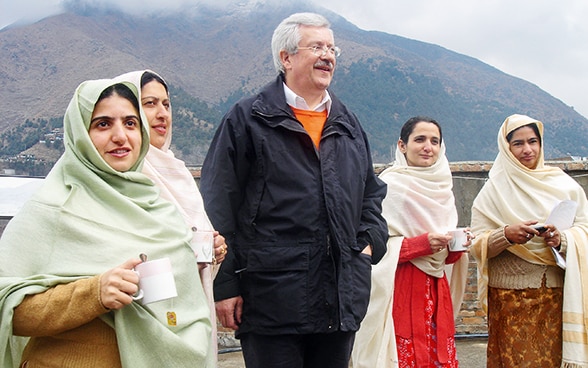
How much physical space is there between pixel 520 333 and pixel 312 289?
188 centimetres

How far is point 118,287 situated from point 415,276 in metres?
2.50

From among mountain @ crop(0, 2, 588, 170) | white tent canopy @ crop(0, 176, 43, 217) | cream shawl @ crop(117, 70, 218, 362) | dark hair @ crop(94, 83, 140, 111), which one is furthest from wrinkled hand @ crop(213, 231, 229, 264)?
mountain @ crop(0, 2, 588, 170)

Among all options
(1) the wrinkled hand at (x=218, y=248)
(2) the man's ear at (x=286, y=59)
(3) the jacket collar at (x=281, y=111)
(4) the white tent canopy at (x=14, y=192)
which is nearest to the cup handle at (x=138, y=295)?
(1) the wrinkled hand at (x=218, y=248)

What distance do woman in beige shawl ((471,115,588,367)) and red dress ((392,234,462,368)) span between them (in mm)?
359

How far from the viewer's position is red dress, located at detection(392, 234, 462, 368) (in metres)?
3.83

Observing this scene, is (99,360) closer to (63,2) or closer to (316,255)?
(316,255)

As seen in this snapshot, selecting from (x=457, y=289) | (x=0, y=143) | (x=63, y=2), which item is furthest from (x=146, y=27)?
(x=457, y=289)

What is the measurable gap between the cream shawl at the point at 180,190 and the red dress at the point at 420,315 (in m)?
1.59

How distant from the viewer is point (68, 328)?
1.82 meters

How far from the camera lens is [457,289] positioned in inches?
171

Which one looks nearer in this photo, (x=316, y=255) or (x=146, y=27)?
(x=316, y=255)

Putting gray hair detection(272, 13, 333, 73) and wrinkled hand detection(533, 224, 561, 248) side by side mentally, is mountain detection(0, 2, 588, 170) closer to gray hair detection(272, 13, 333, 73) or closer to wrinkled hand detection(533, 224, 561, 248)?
wrinkled hand detection(533, 224, 561, 248)

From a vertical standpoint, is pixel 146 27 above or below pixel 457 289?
above

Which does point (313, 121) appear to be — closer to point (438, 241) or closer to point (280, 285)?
point (280, 285)
